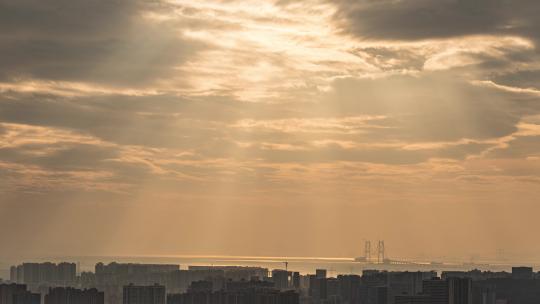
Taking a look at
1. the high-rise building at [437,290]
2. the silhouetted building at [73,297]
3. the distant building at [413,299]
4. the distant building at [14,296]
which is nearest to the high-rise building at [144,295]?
the silhouetted building at [73,297]

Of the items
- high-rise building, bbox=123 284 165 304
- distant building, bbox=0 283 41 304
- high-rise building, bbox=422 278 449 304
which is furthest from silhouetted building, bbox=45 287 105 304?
high-rise building, bbox=422 278 449 304

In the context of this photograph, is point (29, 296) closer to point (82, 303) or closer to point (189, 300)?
point (82, 303)

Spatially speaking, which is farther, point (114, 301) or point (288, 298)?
point (114, 301)

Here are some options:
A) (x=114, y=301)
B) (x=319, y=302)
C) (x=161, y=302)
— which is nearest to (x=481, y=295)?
(x=319, y=302)

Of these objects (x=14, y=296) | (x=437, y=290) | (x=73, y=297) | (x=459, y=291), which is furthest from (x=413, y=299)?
(x=14, y=296)

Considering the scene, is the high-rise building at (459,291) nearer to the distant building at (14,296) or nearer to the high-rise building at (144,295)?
the high-rise building at (144,295)

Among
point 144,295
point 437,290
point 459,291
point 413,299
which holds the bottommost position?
point 144,295

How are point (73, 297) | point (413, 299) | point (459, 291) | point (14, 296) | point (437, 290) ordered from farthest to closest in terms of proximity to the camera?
point (413, 299)
point (459, 291)
point (437, 290)
point (73, 297)
point (14, 296)

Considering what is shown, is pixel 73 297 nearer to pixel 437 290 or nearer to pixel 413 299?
pixel 413 299
